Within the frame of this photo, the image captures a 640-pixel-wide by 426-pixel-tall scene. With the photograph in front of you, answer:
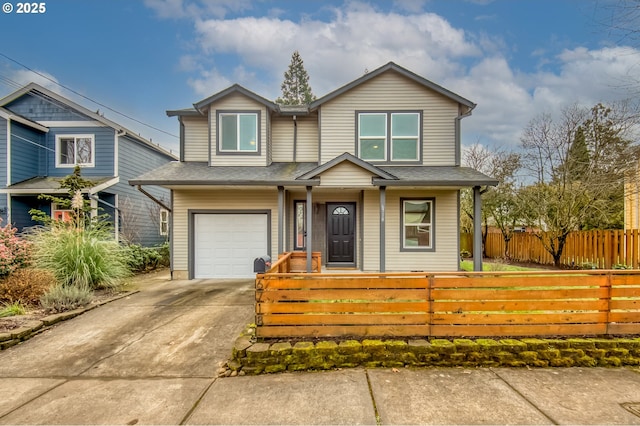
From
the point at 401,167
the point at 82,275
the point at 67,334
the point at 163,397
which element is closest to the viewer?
the point at 163,397

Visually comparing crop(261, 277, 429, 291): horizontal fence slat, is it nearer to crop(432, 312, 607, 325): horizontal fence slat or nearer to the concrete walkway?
crop(432, 312, 607, 325): horizontal fence slat

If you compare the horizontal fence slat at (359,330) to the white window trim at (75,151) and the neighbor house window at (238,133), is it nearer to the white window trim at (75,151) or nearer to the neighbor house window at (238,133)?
the neighbor house window at (238,133)

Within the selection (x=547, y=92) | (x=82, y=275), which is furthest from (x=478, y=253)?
(x=547, y=92)

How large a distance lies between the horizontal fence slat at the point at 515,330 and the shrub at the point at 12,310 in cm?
693

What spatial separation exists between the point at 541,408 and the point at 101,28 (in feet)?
58.5

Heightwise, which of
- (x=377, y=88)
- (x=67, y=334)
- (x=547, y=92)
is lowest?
(x=67, y=334)

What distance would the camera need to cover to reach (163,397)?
3.00m

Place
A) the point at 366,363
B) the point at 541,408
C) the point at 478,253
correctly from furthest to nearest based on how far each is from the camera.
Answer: the point at 478,253 < the point at 366,363 < the point at 541,408

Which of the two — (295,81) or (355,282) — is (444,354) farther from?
(295,81)

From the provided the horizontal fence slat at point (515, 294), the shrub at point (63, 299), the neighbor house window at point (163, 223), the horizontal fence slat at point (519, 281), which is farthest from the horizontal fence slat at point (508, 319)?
the neighbor house window at point (163, 223)

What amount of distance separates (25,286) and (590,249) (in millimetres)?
16150

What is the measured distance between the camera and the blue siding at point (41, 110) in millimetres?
11969

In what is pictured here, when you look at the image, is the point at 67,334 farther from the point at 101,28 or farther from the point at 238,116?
the point at 101,28

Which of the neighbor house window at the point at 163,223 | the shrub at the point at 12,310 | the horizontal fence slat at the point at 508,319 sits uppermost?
the neighbor house window at the point at 163,223
